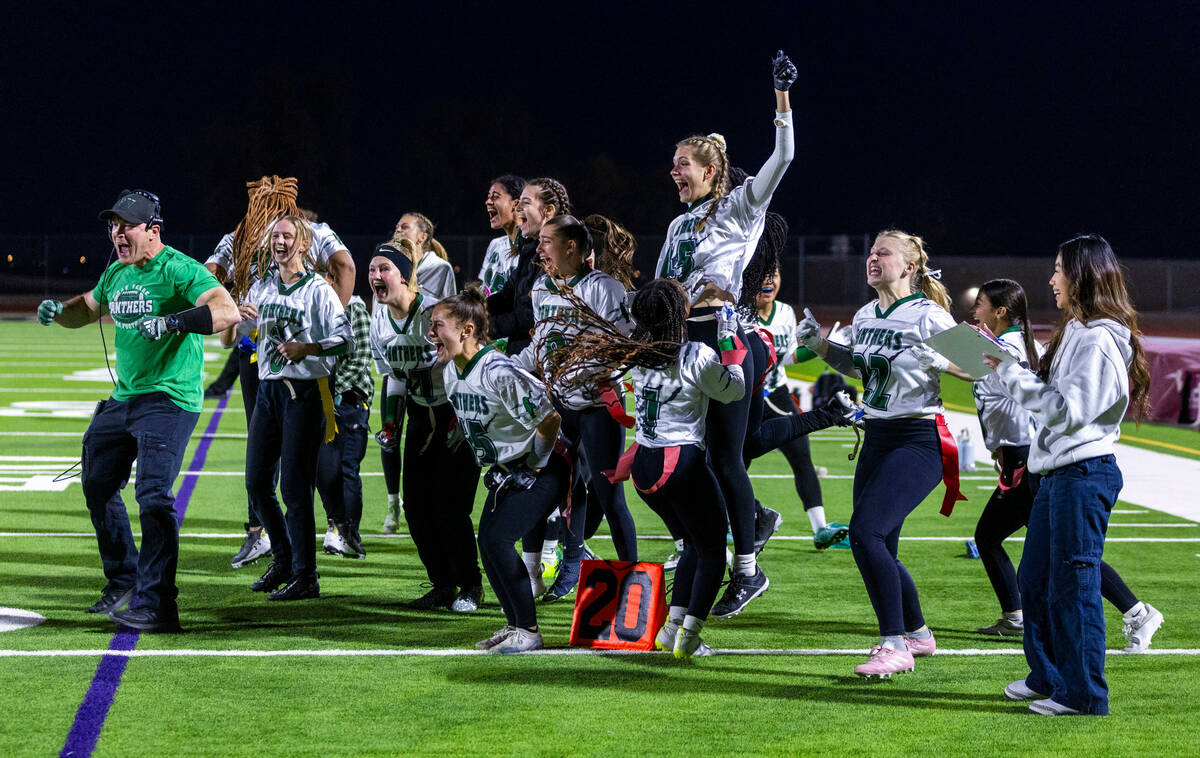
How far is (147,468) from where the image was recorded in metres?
6.11

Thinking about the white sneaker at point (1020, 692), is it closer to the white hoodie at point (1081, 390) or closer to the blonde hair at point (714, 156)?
the white hoodie at point (1081, 390)

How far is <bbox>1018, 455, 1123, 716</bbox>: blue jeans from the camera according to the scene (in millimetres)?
4746

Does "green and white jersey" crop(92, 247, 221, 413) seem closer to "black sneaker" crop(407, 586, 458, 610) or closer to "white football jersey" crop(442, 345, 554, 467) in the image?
"white football jersey" crop(442, 345, 554, 467)

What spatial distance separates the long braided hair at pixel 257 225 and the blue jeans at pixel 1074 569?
4.47m

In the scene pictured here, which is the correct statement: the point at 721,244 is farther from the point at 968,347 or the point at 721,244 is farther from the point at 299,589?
the point at 299,589

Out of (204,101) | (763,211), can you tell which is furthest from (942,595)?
(204,101)

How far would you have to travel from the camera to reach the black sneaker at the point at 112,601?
645 cm

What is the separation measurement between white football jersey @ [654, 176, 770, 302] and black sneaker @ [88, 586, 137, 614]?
9.64 ft

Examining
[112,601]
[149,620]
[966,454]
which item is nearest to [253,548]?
[112,601]

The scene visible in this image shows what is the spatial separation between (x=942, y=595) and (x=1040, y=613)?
220 centimetres

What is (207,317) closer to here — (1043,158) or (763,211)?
(763,211)

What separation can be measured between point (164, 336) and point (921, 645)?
3526 millimetres

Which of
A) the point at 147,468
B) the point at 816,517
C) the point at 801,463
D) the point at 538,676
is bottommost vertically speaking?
the point at 816,517

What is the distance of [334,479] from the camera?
25.0 ft
